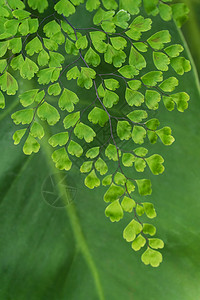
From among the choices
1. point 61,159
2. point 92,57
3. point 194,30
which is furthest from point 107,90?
point 194,30

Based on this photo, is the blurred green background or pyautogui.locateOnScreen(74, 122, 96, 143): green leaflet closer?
pyautogui.locateOnScreen(74, 122, 96, 143): green leaflet

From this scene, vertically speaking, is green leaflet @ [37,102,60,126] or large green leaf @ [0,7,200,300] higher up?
green leaflet @ [37,102,60,126]

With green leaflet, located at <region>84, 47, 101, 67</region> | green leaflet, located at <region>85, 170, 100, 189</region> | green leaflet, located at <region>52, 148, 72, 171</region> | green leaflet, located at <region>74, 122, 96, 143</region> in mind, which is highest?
green leaflet, located at <region>84, 47, 101, 67</region>

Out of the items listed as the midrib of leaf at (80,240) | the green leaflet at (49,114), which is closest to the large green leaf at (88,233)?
the midrib of leaf at (80,240)

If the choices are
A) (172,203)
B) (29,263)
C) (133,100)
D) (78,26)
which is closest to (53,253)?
(29,263)

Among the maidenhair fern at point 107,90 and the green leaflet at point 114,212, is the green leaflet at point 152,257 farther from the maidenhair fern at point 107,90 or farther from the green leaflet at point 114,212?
the green leaflet at point 114,212

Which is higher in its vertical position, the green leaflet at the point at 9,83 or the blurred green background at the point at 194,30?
the green leaflet at the point at 9,83

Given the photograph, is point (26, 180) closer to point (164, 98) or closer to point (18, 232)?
point (18, 232)

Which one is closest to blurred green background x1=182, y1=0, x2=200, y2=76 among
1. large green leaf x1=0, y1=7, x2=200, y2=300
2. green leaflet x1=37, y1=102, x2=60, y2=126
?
large green leaf x1=0, y1=7, x2=200, y2=300

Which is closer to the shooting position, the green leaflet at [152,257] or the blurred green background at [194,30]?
the green leaflet at [152,257]

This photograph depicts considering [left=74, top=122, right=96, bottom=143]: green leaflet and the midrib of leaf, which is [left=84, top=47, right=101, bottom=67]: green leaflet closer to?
[left=74, top=122, right=96, bottom=143]: green leaflet
